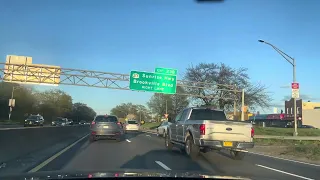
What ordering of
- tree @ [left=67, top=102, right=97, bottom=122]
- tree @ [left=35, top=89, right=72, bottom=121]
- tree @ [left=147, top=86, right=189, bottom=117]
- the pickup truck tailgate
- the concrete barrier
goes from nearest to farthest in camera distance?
the concrete barrier → the pickup truck tailgate → tree @ [left=147, top=86, right=189, bottom=117] → tree @ [left=35, top=89, right=72, bottom=121] → tree @ [left=67, top=102, right=97, bottom=122]

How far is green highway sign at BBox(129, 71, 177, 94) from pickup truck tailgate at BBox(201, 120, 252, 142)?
85.4 feet

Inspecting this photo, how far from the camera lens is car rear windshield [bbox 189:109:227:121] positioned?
52.5 ft

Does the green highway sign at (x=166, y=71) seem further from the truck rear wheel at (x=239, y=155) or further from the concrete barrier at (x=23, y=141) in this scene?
the truck rear wheel at (x=239, y=155)

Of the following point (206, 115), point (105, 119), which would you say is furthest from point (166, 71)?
point (206, 115)

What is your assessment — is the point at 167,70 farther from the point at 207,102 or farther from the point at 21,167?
the point at 21,167

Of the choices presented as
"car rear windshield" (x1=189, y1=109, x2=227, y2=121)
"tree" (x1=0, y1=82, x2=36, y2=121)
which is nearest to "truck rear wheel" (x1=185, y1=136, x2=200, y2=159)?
"car rear windshield" (x1=189, y1=109, x2=227, y2=121)

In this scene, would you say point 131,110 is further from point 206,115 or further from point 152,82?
point 206,115

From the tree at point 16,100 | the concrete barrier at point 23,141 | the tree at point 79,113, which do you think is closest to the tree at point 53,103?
the tree at point 79,113

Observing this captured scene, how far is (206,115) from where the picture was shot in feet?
53.0

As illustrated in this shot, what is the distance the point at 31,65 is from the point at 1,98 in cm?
5057

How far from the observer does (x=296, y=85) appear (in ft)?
94.7

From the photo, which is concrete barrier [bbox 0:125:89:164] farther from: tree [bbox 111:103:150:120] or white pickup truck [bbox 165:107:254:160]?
tree [bbox 111:103:150:120]

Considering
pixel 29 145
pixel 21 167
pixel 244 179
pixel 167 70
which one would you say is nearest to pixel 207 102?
pixel 167 70

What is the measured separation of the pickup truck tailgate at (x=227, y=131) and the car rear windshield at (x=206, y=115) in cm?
211
